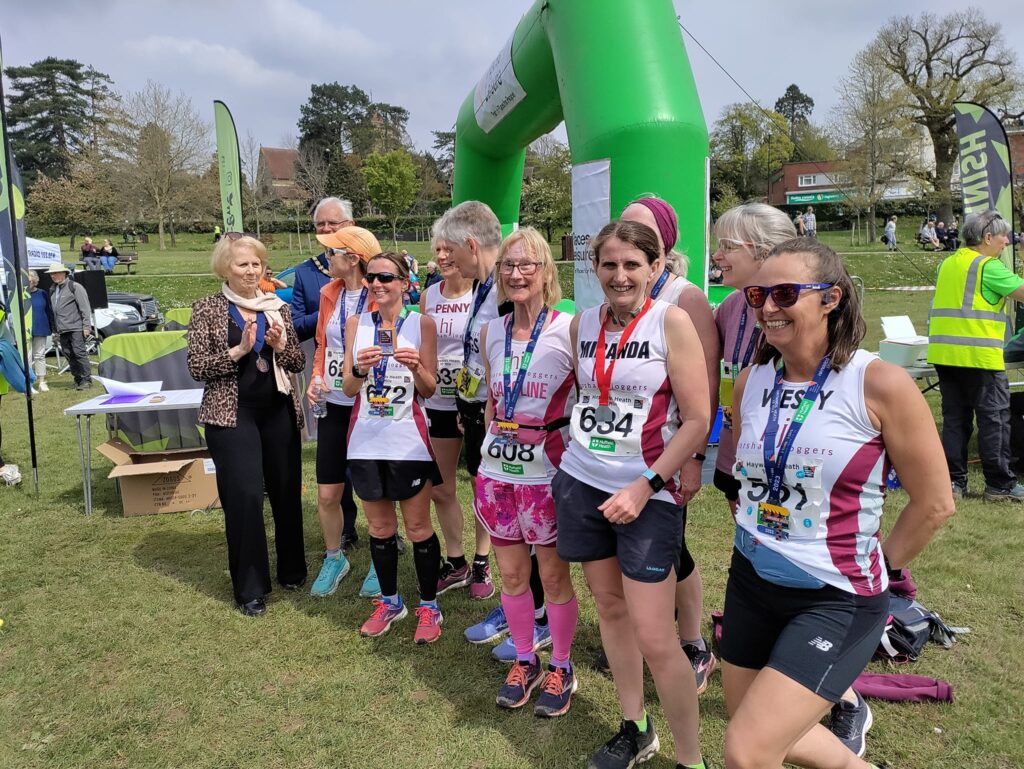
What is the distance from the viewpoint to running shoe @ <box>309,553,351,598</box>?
4.05 metres

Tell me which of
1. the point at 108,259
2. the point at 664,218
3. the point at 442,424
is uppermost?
the point at 108,259

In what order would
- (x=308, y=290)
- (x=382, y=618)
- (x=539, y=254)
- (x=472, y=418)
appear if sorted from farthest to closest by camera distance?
1. (x=308, y=290)
2. (x=382, y=618)
3. (x=472, y=418)
4. (x=539, y=254)

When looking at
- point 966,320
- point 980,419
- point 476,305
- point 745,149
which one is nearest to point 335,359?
point 476,305

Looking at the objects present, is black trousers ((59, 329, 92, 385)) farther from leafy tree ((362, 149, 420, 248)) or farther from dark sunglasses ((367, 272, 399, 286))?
leafy tree ((362, 149, 420, 248))

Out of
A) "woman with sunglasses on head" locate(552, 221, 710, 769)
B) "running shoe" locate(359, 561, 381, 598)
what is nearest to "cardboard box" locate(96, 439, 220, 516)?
"running shoe" locate(359, 561, 381, 598)

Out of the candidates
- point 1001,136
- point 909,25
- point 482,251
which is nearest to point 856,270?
point 1001,136

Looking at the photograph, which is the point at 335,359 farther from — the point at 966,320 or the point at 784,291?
the point at 966,320

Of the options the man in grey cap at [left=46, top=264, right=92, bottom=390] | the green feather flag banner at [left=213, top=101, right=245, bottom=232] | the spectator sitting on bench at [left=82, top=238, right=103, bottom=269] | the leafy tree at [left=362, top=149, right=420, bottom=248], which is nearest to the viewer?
the green feather flag banner at [left=213, top=101, right=245, bottom=232]

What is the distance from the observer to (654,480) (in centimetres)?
214

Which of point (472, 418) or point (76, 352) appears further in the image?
point (76, 352)

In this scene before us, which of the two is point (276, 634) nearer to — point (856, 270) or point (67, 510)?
point (67, 510)

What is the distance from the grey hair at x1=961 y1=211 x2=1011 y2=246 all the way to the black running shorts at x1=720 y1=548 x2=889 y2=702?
4.15 meters

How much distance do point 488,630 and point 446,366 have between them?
136 cm

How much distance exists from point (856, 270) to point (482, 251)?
24542 millimetres
